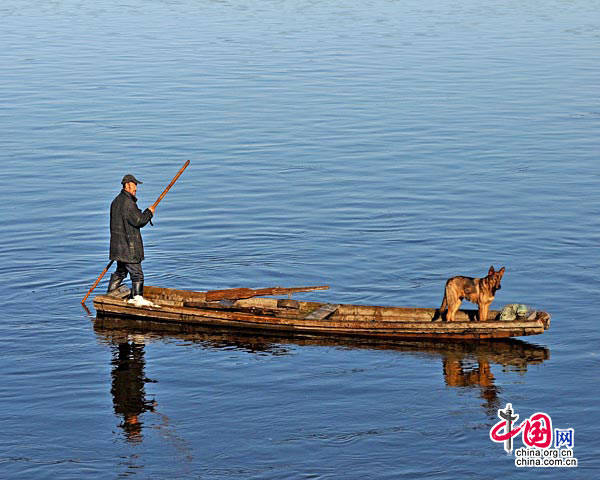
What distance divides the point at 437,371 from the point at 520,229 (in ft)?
32.7

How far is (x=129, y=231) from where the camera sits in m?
23.4

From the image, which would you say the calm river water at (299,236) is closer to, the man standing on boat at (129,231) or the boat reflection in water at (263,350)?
the boat reflection in water at (263,350)

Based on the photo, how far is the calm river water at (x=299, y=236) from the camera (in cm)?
1839

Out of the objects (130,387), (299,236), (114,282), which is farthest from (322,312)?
(299,236)

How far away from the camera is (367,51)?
60.6 m

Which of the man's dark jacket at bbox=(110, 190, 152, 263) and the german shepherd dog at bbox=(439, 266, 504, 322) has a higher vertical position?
the man's dark jacket at bbox=(110, 190, 152, 263)

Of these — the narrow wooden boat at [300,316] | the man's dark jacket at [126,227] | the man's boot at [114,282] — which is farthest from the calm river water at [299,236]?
the man's dark jacket at [126,227]

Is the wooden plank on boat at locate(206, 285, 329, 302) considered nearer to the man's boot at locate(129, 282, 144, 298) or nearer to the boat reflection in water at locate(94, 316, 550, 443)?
the boat reflection in water at locate(94, 316, 550, 443)

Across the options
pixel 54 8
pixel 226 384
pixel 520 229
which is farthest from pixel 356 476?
pixel 54 8

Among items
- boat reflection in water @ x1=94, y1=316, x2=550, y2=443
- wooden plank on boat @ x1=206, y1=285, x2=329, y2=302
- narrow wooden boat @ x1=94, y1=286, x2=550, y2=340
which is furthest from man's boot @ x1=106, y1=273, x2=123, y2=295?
wooden plank on boat @ x1=206, y1=285, x2=329, y2=302

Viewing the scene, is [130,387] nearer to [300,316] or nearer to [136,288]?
[136,288]

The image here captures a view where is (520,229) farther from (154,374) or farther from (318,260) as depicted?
(154,374)

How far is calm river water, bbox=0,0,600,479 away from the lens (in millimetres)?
18391

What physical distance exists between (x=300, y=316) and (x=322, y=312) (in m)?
0.45
